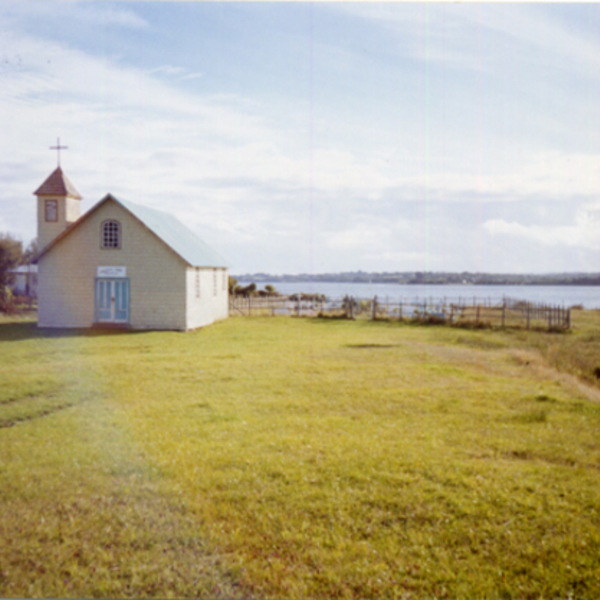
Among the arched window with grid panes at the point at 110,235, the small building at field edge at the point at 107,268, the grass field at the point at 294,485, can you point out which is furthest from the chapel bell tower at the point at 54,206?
the grass field at the point at 294,485

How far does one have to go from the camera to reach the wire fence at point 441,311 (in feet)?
100.0

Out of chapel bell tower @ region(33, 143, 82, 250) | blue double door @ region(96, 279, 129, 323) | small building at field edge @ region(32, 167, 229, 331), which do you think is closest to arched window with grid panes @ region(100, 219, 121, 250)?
small building at field edge @ region(32, 167, 229, 331)

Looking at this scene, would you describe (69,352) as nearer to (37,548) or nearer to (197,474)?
(197,474)

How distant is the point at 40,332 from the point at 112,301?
148 inches

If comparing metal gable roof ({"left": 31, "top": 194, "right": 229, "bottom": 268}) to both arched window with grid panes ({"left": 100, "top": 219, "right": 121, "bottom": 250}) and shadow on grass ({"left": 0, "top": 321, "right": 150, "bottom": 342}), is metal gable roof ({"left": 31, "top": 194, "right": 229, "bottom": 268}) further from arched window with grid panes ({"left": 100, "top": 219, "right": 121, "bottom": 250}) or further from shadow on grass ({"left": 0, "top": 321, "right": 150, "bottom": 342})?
shadow on grass ({"left": 0, "top": 321, "right": 150, "bottom": 342})

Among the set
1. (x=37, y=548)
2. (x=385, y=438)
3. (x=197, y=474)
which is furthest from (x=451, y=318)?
(x=37, y=548)

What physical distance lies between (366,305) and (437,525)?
34232 millimetres

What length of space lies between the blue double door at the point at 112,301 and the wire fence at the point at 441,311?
13375mm

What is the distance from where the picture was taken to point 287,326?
99.3ft

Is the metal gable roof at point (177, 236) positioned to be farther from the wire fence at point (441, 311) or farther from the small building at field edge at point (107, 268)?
the wire fence at point (441, 311)

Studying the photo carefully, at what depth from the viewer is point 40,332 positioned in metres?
25.1

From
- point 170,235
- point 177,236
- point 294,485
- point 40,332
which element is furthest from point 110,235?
point 294,485

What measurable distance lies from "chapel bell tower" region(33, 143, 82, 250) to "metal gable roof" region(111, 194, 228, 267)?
2.50 meters

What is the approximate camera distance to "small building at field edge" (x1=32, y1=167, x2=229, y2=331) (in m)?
27.2
